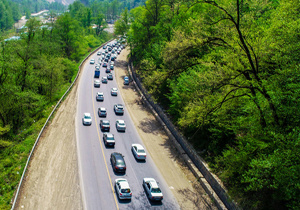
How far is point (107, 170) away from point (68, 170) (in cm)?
395

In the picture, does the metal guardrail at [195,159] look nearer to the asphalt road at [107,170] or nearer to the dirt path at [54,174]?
the asphalt road at [107,170]

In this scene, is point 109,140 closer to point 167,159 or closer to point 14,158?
point 167,159

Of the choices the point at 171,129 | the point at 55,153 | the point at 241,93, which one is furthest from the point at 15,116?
the point at 241,93

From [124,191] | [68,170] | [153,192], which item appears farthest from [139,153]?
[68,170]

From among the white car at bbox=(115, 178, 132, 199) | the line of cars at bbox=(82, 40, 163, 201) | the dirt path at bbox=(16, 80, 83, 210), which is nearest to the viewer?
the dirt path at bbox=(16, 80, 83, 210)

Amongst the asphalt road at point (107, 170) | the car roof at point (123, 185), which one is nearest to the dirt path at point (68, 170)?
the asphalt road at point (107, 170)

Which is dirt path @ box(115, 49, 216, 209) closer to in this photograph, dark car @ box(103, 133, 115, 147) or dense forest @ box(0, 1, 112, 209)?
dark car @ box(103, 133, 115, 147)

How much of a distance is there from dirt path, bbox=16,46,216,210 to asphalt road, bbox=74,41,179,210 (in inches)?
29.3

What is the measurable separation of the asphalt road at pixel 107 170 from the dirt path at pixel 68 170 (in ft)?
2.44

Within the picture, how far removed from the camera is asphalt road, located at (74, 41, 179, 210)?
2119cm

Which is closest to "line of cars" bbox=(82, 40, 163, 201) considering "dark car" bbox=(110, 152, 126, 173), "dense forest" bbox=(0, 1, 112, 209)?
"dark car" bbox=(110, 152, 126, 173)

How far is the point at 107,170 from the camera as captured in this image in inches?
994

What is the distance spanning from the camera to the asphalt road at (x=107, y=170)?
69.5 ft

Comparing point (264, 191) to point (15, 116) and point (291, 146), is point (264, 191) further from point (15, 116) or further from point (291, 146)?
point (15, 116)
